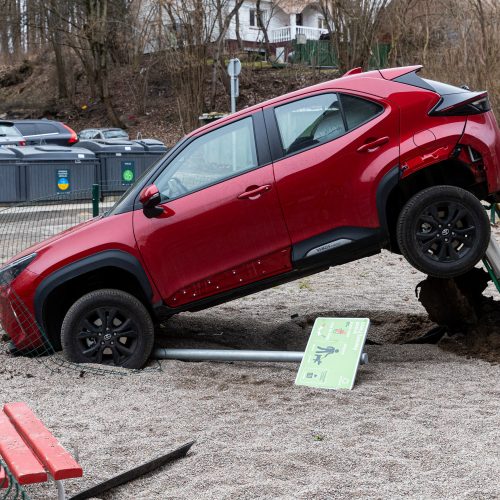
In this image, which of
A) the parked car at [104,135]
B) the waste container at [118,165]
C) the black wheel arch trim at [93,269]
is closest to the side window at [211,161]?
the black wheel arch trim at [93,269]

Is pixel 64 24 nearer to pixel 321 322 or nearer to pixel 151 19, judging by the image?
pixel 151 19

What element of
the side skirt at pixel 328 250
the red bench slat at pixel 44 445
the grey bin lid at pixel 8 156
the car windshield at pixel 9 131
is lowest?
the red bench slat at pixel 44 445

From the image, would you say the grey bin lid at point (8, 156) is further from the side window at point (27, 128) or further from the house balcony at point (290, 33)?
the house balcony at point (290, 33)

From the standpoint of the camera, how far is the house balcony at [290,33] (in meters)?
58.5

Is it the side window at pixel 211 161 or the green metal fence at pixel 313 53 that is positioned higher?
the green metal fence at pixel 313 53

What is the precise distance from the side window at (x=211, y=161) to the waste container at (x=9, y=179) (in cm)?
1265

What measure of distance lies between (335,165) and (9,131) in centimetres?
2156

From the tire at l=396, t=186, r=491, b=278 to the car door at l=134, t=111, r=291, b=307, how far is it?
35.9 inches

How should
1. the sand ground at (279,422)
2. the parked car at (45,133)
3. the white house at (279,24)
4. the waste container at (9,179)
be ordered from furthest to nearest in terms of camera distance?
the white house at (279,24), the parked car at (45,133), the waste container at (9,179), the sand ground at (279,422)

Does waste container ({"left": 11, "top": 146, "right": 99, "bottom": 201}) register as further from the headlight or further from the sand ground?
the headlight

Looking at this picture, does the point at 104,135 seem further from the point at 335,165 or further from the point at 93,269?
the point at 335,165

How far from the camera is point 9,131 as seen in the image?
26.6 metres

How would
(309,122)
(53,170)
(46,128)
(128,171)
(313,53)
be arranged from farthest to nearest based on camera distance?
(313,53) < (46,128) < (128,171) < (53,170) < (309,122)

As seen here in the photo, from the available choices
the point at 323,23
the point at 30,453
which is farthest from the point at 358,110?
the point at 323,23
